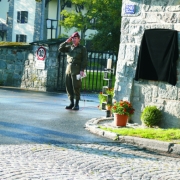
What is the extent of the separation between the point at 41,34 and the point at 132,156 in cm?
5018

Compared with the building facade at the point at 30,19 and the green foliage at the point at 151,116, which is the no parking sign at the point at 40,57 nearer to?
the green foliage at the point at 151,116

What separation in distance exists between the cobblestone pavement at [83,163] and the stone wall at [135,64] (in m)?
2.49

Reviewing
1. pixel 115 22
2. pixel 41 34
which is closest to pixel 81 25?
pixel 115 22

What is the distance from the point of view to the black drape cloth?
11.4 m

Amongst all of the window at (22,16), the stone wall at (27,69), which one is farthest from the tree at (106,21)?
the stone wall at (27,69)

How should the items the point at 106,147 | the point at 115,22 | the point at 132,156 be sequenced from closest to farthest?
the point at 132,156, the point at 106,147, the point at 115,22

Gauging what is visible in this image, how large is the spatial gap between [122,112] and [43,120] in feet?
6.27

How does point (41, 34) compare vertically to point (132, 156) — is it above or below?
above

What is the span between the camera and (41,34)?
57.9m

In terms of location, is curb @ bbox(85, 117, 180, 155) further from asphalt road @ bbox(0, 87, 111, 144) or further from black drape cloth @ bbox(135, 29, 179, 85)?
black drape cloth @ bbox(135, 29, 179, 85)

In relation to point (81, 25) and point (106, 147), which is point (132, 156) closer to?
point (106, 147)

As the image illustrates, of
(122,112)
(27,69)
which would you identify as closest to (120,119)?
(122,112)

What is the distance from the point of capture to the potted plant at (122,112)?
11.5 m

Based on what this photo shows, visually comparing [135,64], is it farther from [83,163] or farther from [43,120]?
[83,163]
